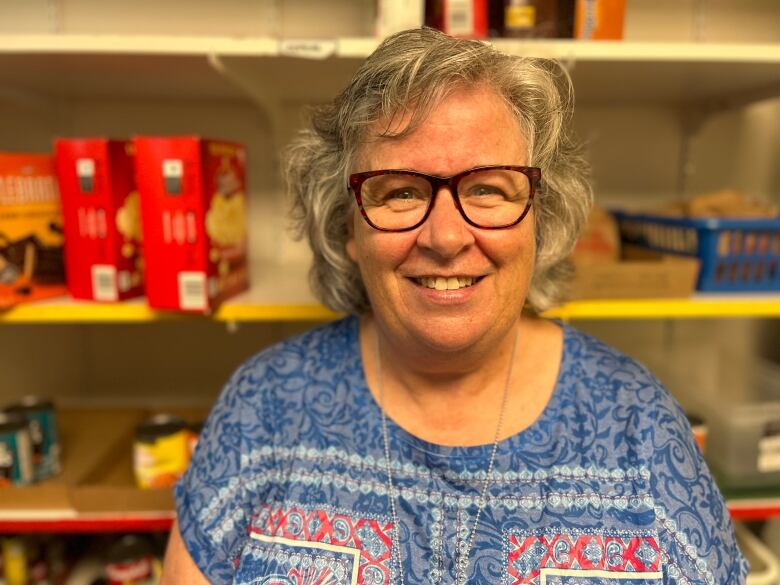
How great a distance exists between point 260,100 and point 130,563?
1.06m

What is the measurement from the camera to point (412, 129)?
0.78 metres

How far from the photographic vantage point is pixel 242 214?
1.24 metres

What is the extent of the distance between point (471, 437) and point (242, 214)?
2.24ft

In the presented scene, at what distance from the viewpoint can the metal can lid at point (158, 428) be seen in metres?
1.20

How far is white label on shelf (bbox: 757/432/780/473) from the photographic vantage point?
1.30 metres

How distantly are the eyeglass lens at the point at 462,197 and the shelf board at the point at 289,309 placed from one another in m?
0.34

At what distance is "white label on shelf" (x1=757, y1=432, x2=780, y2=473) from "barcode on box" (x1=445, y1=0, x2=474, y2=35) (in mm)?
1093

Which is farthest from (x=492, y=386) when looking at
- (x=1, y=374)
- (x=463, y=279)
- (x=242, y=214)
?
(x=1, y=374)

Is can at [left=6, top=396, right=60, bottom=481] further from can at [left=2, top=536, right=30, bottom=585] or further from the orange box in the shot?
the orange box

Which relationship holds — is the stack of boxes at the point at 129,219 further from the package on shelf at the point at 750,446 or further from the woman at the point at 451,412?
the package on shelf at the point at 750,446

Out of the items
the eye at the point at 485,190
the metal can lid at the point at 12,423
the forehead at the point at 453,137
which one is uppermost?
the forehead at the point at 453,137

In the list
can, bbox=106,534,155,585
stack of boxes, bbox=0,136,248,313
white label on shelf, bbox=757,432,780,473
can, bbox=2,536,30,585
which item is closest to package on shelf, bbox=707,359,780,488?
white label on shelf, bbox=757,432,780,473

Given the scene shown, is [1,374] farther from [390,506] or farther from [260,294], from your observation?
[390,506]

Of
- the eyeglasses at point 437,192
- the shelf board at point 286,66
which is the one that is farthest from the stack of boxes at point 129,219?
the eyeglasses at point 437,192
